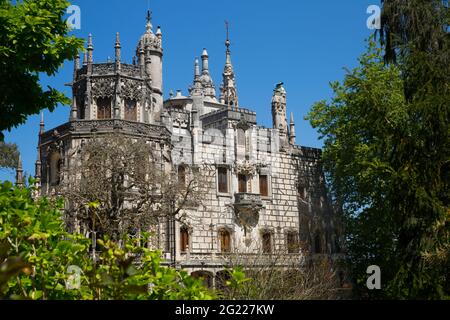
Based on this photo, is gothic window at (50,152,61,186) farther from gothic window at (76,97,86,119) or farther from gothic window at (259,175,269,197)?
gothic window at (259,175,269,197)

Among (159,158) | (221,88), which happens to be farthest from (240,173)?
(221,88)

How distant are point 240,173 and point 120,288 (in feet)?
107

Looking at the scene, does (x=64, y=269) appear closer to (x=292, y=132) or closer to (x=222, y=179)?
(x=222, y=179)

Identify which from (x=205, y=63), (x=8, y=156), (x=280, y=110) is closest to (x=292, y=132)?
(x=280, y=110)

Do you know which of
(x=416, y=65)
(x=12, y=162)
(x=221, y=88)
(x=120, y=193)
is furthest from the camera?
(x=221, y=88)

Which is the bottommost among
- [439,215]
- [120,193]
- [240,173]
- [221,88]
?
[439,215]

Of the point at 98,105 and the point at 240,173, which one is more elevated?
the point at 98,105

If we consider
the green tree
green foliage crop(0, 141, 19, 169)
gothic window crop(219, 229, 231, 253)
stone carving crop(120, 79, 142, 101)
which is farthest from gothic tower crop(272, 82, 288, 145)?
the green tree

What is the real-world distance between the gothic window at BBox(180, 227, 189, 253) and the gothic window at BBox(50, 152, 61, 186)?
24.0ft

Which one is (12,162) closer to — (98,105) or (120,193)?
(98,105)

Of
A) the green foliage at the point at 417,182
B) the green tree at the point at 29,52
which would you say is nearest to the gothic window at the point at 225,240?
the green foliage at the point at 417,182

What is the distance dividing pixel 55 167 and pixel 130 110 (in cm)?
506

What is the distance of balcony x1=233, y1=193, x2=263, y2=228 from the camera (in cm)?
3862
